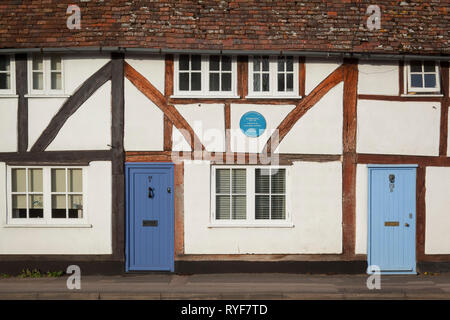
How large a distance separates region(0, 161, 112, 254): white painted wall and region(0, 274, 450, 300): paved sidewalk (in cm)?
64

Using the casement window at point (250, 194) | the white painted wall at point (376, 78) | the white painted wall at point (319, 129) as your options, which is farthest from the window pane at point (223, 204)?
the white painted wall at point (376, 78)

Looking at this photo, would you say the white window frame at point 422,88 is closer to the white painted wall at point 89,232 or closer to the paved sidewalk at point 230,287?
the paved sidewalk at point 230,287

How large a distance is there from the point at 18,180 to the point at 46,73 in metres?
2.45

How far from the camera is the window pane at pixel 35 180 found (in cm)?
1046

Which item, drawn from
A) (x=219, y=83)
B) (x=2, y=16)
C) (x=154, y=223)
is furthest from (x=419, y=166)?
(x=2, y=16)

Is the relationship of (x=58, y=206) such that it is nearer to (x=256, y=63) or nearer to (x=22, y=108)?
(x=22, y=108)

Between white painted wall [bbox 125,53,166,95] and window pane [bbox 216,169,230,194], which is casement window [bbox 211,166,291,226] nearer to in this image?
window pane [bbox 216,169,230,194]

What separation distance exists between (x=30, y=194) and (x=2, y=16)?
4.06m

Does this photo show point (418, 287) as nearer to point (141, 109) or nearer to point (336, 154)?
point (336, 154)

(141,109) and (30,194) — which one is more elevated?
(141,109)

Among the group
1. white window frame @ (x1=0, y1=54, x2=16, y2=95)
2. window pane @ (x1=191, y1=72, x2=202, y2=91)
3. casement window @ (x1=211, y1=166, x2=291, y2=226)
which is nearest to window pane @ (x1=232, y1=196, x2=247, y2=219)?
casement window @ (x1=211, y1=166, x2=291, y2=226)
